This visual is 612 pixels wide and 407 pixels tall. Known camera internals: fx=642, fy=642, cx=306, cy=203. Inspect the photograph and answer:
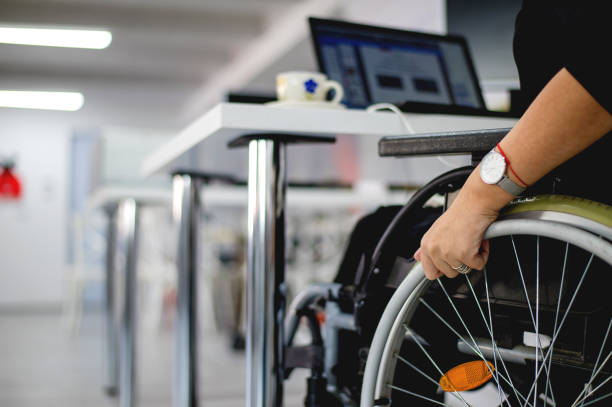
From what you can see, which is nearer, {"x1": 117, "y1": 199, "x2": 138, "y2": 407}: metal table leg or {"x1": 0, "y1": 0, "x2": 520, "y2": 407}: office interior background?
{"x1": 117, "y1": 199, "x2": 138, "y2": 407}: metal table leg

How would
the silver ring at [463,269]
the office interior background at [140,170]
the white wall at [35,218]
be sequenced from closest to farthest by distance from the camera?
the silver ring at [463,269] < the office interior background at [140,170] < the white wall at [35,218]

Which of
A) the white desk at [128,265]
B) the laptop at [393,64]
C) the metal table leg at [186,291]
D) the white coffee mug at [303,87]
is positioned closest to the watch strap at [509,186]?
the white coffee mug at [303,87]

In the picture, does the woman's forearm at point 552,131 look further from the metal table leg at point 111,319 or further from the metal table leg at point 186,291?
the metal table leg at point 111,319

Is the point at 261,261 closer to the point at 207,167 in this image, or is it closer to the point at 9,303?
the point at 207,167

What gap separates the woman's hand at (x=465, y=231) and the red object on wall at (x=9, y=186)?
6106 millimetres

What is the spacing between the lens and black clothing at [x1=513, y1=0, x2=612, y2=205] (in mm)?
507

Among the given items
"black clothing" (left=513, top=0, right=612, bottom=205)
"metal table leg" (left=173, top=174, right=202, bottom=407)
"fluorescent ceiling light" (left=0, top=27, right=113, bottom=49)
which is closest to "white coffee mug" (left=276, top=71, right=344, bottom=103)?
"black clothing" (left=513, top=0, right=612, bottom=205)

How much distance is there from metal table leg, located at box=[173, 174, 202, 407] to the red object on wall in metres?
5.11

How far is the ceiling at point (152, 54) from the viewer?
17.9ft

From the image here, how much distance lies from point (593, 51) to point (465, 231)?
0.19m

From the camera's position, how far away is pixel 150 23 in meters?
5.73

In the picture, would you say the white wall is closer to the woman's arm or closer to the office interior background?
the office interior background

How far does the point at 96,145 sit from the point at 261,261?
82.3 inches

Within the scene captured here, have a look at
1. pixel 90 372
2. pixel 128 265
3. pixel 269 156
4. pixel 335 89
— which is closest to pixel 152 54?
pixel 90 372
